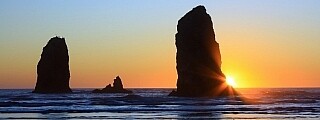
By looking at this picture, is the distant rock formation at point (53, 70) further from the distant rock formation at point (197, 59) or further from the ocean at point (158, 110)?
the ocean at point (158, 110)

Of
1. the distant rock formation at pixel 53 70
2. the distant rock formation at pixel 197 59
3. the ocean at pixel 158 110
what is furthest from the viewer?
the distant rock formation at pixel 53 70

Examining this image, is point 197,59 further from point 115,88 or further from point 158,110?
point 115,88

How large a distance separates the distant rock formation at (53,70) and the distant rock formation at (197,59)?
53.8 m

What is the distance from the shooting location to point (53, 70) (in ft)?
495

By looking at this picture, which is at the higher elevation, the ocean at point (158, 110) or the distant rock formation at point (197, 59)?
the distant rock formation at point (197, 59)

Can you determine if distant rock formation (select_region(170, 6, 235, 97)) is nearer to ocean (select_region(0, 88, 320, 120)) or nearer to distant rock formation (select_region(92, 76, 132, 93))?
ocean (select_region(0, 88, 320, 120))

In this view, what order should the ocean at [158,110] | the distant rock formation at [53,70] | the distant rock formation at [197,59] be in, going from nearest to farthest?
the ocean at [158,110]
the distant rock formation at [197,59]
the distant rock formation at [53,70]

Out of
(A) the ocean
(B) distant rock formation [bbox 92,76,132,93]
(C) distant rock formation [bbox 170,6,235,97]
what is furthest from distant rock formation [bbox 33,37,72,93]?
(A) the ocean

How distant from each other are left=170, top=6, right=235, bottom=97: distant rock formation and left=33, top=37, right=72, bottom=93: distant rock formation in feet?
176

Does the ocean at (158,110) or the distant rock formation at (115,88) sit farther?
the distant rock formation at (115,88)

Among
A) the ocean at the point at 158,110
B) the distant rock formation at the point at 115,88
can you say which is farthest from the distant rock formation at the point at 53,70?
the ocean at the point at 158,110

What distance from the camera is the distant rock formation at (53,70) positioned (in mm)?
149875

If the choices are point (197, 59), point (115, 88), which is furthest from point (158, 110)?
point (115, 88)

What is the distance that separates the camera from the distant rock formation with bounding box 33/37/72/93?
149875 mm
